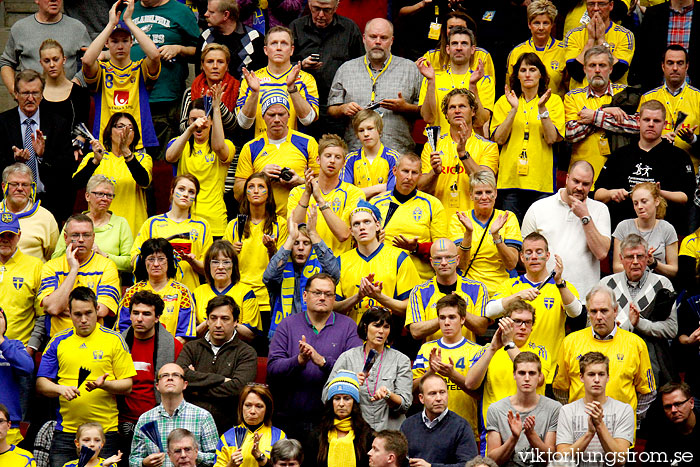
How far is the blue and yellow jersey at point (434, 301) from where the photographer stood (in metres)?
10.4

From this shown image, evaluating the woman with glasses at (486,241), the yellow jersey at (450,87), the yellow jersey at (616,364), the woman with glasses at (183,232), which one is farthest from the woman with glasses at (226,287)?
the yellow jersey at (450,87)

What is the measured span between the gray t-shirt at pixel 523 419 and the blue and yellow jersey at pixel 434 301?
0.98 meters

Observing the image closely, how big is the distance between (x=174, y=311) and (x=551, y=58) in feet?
16.7

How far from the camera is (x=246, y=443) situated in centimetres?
944

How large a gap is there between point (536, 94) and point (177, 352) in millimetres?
4446

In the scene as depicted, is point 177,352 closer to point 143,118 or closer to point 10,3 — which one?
point 143,118

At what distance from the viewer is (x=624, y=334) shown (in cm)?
995

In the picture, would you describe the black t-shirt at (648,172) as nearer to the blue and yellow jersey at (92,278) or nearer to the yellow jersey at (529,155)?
the yellow jersey at (529,155)

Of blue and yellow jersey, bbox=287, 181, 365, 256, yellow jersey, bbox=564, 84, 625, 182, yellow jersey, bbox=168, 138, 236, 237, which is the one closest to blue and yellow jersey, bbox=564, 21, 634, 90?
yellow jersey, bbox=564, 84, 625, 182

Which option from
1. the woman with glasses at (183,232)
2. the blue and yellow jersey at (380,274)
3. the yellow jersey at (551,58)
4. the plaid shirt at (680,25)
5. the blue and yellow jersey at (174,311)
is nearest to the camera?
the blue and yellow jersey at (174,311)

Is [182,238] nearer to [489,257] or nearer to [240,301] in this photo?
[240,301]

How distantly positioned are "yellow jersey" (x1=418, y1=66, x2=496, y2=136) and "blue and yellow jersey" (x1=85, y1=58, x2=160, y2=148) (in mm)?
2810

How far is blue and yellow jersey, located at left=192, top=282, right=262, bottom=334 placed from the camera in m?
10.8

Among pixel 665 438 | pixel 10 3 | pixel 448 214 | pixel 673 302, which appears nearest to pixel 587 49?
pixel 448 214
